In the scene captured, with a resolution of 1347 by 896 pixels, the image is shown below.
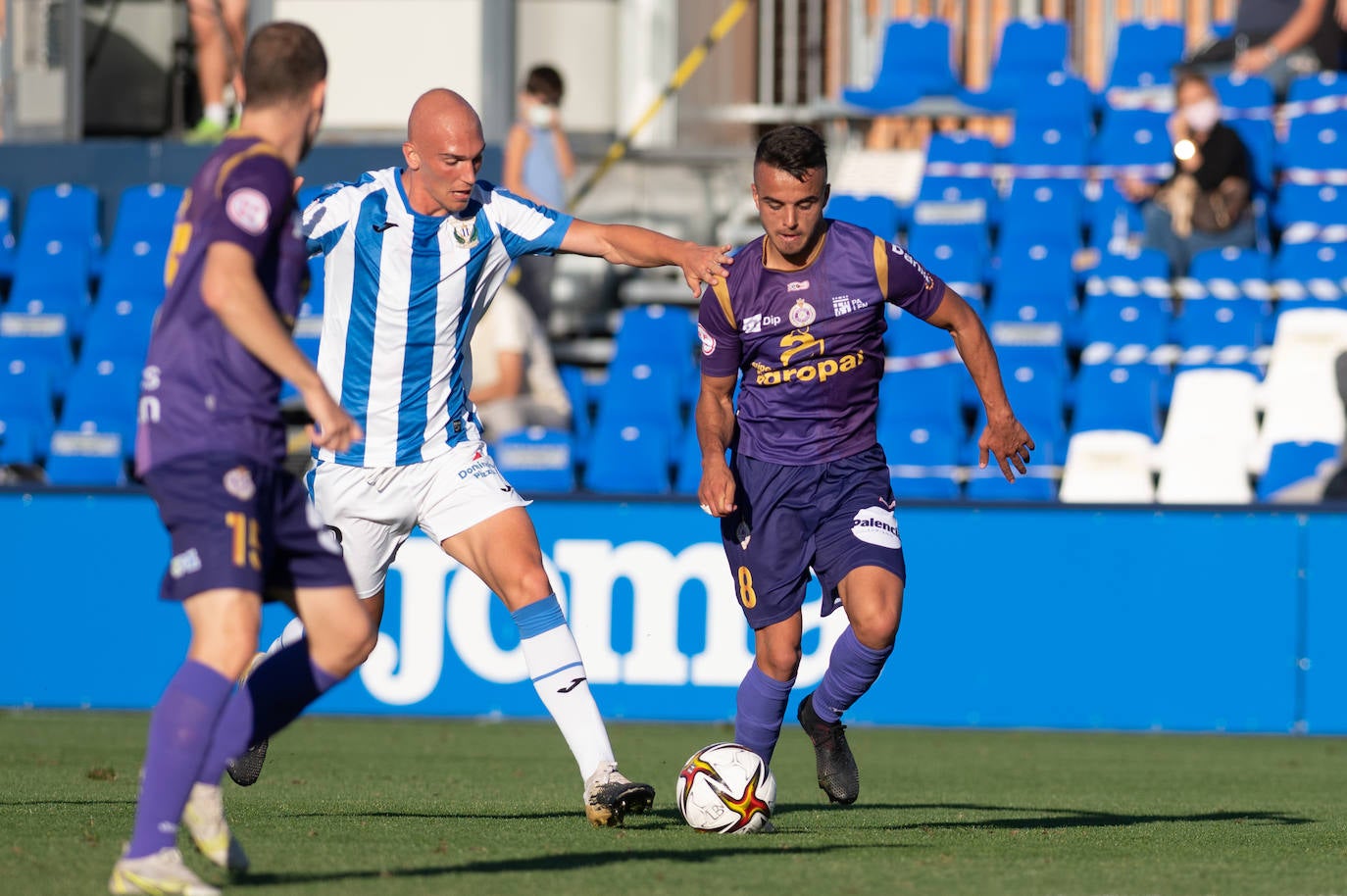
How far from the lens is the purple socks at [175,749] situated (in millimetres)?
4562

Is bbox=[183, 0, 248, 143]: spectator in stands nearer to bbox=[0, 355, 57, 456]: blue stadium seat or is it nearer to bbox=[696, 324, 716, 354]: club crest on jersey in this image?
bbox=[0, 355, 57, 456]: blue stadium seat

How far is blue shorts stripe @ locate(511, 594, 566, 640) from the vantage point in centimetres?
656

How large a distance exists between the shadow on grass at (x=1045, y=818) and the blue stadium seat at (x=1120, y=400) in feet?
20.0

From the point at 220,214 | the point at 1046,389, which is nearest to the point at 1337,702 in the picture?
the point at 1046,389

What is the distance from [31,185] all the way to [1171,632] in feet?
34.9

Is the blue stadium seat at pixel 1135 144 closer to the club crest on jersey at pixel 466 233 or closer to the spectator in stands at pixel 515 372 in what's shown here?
the spectator in stands at pixel 515 372

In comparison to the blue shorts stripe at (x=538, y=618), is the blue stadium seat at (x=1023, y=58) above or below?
above

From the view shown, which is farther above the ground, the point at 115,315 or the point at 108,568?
the point at 115,315

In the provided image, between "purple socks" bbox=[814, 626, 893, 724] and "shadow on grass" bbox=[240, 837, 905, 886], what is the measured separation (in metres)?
0.68

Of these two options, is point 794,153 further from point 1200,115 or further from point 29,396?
point 29,396

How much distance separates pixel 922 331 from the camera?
46.3 feet

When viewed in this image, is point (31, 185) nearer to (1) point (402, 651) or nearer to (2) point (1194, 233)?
(1) point (402, 651)

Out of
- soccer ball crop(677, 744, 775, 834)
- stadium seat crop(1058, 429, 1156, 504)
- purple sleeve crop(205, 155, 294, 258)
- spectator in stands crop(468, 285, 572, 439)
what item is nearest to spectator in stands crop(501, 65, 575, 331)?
spectator in stands crop(468, 285, 572, 439)

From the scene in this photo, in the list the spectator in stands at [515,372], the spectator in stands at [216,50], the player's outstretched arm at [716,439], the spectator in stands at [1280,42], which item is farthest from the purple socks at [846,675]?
the spectator in stands at [216,50]
